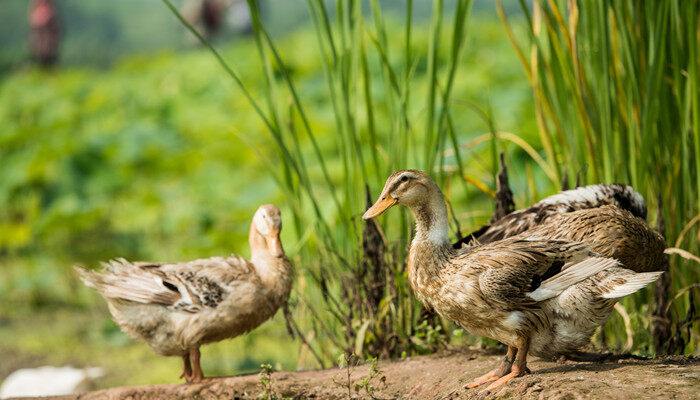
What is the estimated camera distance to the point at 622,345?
344 centimetres

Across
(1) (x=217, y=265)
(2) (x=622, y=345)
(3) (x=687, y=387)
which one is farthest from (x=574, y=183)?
(1) (x=217, y=265)

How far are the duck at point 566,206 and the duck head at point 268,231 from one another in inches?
31.2

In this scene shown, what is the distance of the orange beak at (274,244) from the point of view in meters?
3.12

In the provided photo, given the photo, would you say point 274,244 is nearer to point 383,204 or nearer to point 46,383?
point 383,204

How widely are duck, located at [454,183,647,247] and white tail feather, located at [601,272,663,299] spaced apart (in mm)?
646

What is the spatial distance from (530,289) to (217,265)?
4.52 ft

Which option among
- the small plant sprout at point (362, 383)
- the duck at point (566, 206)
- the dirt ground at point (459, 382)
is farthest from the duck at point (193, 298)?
the duck at point (566, 206)

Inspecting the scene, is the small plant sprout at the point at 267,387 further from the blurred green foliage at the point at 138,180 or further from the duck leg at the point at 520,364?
the blurred green foliage at the point at 138,180

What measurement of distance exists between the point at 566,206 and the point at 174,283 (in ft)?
5.59

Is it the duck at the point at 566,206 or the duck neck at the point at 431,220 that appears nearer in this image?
the duck neck at the point at 431,220

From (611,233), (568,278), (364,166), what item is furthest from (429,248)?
(364,166)

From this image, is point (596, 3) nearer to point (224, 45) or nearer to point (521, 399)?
point (521, 399)

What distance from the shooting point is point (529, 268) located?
8.02ft

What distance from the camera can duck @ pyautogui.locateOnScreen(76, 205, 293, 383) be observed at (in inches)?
119
